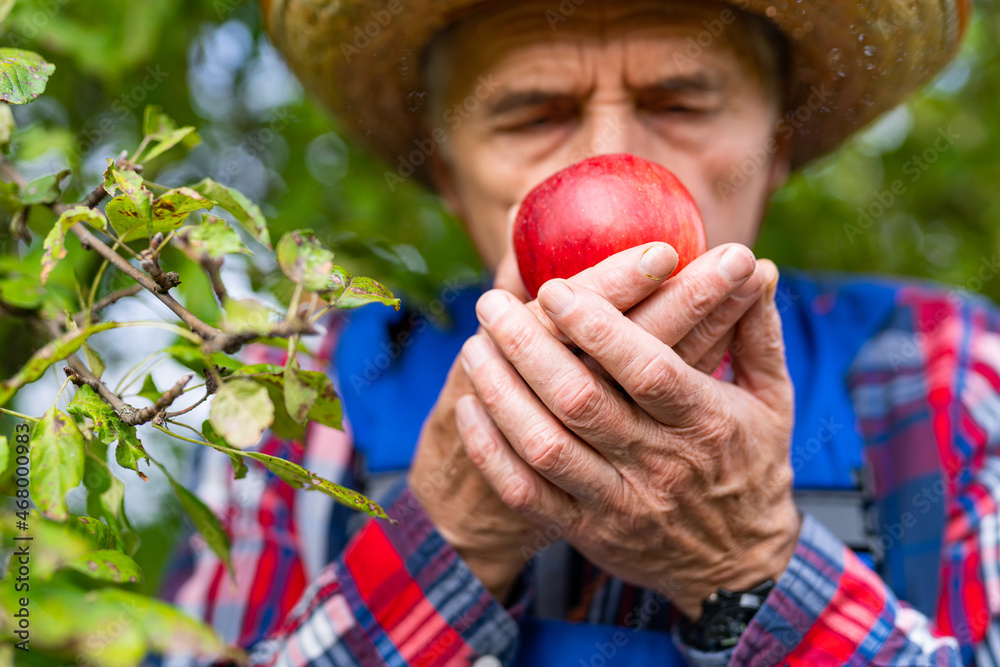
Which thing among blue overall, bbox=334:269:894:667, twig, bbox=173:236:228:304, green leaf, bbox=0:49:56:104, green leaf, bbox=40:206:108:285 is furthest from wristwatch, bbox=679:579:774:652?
green leaf, bbox=0:49:56:104

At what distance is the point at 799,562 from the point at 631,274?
478mm

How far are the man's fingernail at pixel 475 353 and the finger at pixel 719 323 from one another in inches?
9.4

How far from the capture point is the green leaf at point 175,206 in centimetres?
67

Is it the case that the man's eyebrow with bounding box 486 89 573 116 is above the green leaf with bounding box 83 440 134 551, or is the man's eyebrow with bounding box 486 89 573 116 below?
above

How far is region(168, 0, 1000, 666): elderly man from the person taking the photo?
3.09ft

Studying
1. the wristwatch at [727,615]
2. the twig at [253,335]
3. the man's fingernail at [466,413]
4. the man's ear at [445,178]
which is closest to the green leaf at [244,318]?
the twig at [253,335]

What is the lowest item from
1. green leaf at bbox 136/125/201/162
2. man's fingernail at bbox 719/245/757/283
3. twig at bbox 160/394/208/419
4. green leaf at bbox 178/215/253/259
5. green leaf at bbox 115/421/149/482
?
green leaf at bbox 115/421/149/482

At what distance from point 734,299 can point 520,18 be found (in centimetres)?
66

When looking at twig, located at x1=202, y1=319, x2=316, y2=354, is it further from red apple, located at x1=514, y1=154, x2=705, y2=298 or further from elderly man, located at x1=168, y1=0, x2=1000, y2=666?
red apple, located at x1=514, y1=154, x2=705, y2=298

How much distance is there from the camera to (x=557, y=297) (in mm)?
862

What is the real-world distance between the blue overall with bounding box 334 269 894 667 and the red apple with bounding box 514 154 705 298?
585 mm

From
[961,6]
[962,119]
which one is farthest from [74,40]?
[962,119]

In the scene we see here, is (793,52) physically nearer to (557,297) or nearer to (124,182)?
(557,297)

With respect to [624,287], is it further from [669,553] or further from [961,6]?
[961,6]
